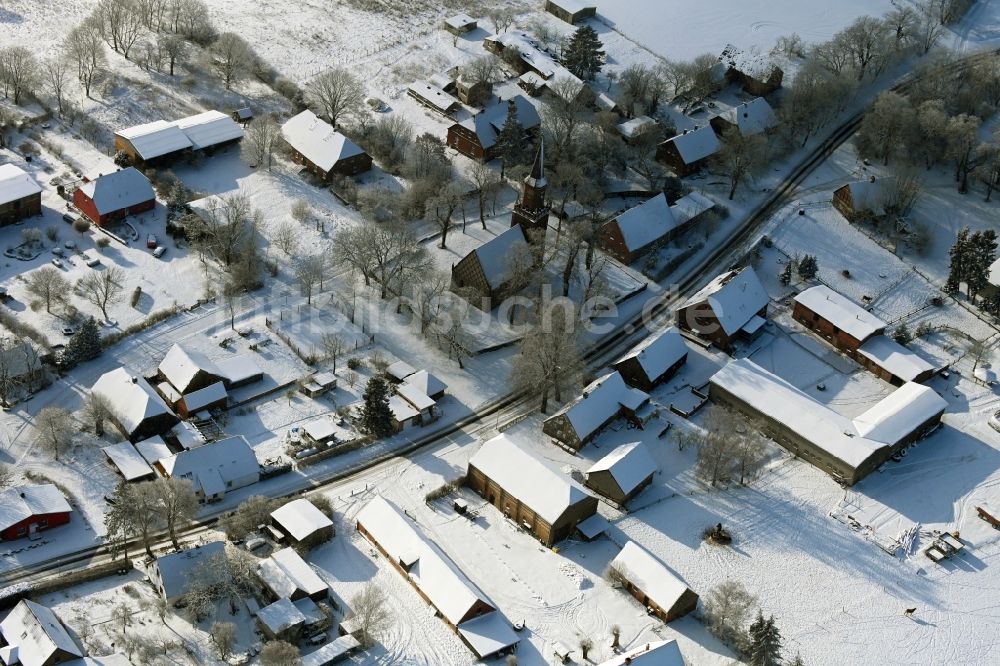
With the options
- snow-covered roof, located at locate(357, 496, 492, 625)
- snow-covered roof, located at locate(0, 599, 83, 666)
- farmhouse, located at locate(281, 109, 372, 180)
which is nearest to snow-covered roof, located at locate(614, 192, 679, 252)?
farmhouse, located at locate(281, 109, 372, 180)

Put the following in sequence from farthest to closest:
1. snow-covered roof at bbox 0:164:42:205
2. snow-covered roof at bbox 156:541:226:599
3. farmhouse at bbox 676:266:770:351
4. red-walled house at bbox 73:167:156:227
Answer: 1. red-walled house at bbox 73:167:156:227
2. snow-covered roof at bbox 0:164:42:205
3. farmhouse at bbox 676:266:770:351
4. snow-covered roof at bbox 156:541:226:599

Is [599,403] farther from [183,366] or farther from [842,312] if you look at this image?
[183,366]

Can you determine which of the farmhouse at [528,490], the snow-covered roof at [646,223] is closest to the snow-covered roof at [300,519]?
the farmhouse at [528,490]

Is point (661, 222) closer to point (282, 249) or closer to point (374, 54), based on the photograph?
point (282, 249)

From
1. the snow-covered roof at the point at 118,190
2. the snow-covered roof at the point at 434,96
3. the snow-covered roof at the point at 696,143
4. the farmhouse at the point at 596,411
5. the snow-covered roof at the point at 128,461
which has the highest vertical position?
the snow-covered roof at the point at 696,143

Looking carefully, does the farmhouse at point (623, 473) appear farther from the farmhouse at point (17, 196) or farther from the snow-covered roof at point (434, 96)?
the farmhouse at point (17, 196)

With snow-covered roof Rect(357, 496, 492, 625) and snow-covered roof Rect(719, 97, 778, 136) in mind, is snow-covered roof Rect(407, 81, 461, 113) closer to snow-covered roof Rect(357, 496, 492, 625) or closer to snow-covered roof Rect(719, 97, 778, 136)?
snow-covered roof Rect(719, 97, 778, 136)

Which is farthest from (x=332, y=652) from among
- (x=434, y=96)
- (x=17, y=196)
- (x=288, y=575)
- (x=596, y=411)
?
(x=434, y=96)
